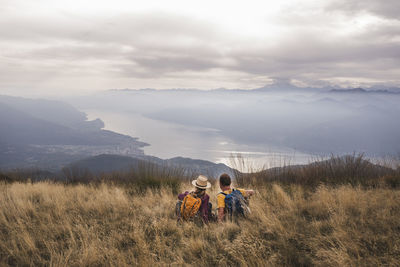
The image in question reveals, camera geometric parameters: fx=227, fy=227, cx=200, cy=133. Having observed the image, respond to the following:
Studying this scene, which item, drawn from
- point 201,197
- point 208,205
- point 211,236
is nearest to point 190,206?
point 201,197

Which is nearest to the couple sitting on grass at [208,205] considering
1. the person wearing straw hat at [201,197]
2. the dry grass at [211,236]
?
the person wearing straw hat at [201,197]

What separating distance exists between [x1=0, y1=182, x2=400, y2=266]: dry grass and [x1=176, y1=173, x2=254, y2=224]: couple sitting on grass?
0.81 ft

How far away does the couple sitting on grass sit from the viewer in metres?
4.28

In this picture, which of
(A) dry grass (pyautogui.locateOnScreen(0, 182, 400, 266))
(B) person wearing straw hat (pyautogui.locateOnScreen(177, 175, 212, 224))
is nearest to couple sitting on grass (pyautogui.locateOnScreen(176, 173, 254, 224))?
(B) person wearing straw hat (pyautogui.locateOnScreen(177, 175, 212, 224))

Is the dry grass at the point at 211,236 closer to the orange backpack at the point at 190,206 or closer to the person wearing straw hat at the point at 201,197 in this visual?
the orange backpack at the point at 190,206

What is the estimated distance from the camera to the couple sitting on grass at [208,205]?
428 centimetres

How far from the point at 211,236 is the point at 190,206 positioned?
0.79m

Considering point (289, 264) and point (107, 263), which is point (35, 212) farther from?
point (289, 264)

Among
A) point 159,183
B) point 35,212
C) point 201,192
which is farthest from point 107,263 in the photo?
point 159,183

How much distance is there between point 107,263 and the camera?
2975 millimetres

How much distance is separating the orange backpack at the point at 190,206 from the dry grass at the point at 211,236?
0.24 meters

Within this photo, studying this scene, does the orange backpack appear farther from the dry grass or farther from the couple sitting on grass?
the dry grass

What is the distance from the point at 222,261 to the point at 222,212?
48.5 inches

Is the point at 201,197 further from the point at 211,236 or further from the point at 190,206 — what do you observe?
the point at 211,236
